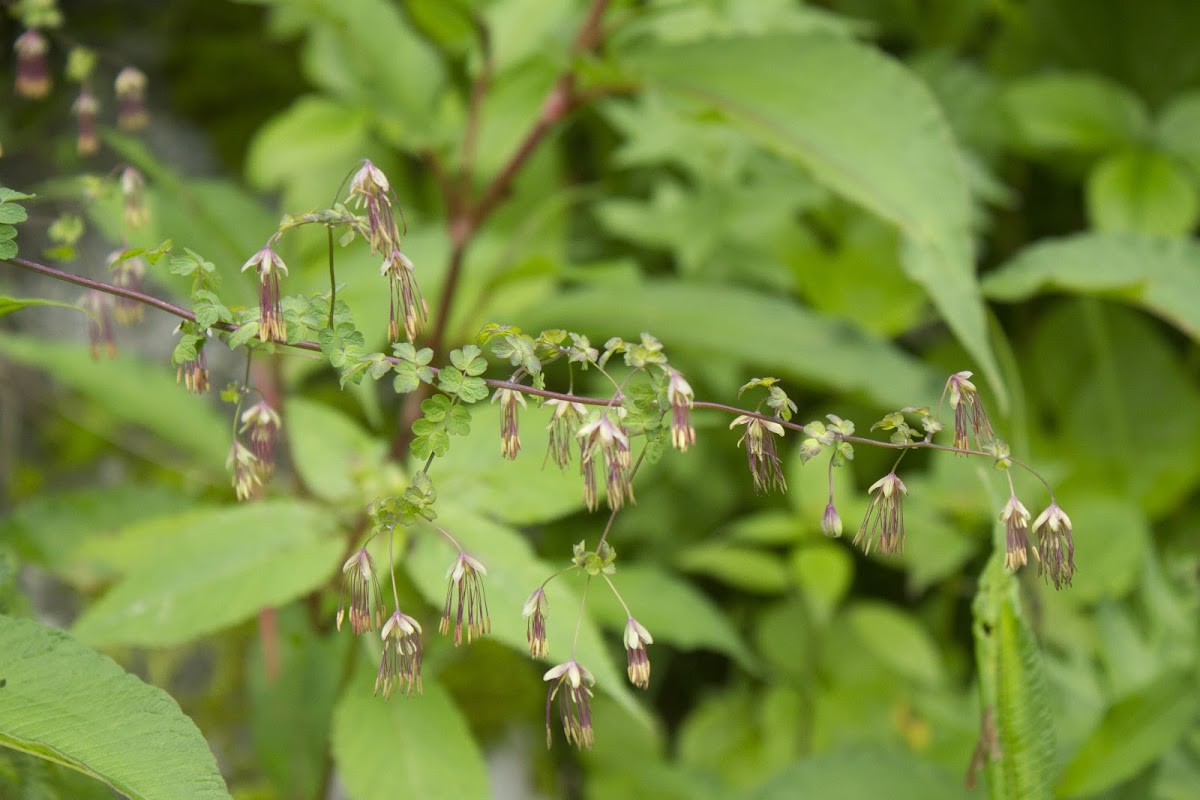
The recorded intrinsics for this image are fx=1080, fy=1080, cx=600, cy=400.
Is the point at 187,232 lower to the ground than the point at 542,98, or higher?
lower

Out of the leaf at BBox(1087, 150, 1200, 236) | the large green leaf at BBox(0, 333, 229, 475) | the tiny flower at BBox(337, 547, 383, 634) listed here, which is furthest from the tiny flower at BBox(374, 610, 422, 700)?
the leaf at BBox(1087, 150, 1200, 236)

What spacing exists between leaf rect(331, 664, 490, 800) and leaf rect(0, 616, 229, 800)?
0.34 metres

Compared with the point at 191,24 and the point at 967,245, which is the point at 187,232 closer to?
the point at 967,245

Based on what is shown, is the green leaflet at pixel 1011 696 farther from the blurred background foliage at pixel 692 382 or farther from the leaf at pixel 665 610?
the leaf at pixel 665 610

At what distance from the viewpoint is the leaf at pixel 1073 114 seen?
6.19ft

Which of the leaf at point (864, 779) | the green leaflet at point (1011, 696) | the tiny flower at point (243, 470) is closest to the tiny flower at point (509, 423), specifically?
the tiny flower at point (243, 470)

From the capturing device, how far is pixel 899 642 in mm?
1686

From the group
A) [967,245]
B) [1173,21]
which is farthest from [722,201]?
[1173,21]

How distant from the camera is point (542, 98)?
158 centimetres

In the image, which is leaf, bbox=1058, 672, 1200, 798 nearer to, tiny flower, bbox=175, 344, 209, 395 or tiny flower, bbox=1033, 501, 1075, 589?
tiny flower, bbox=1033, 501, 1075, 589

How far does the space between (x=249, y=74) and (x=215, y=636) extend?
4.18ft

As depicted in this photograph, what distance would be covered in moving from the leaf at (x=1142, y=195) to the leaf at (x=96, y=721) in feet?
5.30

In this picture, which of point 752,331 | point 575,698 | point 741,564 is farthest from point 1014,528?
point 741,564

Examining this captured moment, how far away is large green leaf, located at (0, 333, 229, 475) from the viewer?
4.96 ft
